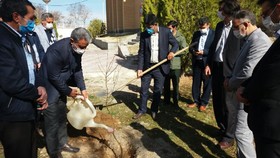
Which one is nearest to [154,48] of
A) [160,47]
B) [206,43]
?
[160,47]

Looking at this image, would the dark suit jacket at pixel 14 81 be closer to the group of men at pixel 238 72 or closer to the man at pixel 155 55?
the group of men at pixel 238 72

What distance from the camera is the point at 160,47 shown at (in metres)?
4.67

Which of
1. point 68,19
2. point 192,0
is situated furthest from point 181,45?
point 68,19

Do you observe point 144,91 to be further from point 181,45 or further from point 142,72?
point 181,45

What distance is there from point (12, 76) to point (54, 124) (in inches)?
54.4

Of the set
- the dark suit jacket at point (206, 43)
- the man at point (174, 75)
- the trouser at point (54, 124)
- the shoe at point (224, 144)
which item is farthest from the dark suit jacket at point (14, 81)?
the dark suit jacket at point (206, 43)

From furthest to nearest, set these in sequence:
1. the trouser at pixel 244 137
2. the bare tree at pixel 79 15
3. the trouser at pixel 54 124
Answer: the bare tree at pixel 79 15, the trouser at pixel 54 124, the trouser at pixel 244 137

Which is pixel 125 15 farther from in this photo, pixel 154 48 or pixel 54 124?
pixel 54 124

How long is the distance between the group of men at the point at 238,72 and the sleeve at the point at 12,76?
1.80 meters

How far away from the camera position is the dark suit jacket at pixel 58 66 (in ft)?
10.3

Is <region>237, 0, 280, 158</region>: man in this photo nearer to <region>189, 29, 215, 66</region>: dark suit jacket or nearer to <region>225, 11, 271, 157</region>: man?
<region>225, 11, 271, 157</region>: man

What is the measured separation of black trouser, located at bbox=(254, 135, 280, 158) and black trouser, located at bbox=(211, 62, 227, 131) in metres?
2.18

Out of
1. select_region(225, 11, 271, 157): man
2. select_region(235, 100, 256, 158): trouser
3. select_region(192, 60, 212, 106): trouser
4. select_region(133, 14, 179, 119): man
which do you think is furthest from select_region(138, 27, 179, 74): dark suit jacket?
select_region(235, 100, 256, 158): trouser

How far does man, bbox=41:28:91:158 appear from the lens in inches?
123
